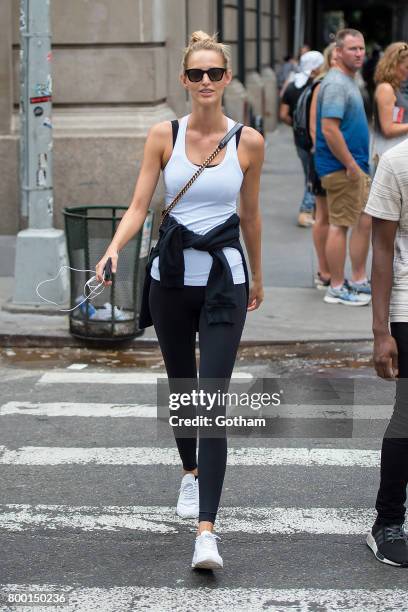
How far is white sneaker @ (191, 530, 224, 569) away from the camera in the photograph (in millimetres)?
4297

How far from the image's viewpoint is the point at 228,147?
14.9ft

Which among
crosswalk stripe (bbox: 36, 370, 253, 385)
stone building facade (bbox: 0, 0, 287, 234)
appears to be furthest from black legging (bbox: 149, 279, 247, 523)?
stone building facade (bbox: 0, 0, 287, 234)

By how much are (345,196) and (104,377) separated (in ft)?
9.26

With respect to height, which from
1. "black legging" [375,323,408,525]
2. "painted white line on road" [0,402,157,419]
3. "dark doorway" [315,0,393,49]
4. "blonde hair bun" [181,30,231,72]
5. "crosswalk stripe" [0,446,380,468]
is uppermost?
"dark doorway" [315,0,393,49]

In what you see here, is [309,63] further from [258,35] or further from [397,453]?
[258,35]

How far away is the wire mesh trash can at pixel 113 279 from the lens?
828cm

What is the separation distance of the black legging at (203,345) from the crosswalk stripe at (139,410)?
2.03 m

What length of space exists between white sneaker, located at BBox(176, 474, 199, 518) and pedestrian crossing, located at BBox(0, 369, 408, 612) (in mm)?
50

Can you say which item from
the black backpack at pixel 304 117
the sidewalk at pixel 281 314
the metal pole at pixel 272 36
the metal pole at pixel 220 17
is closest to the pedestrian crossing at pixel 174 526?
the sidewalk at pixel 281 314

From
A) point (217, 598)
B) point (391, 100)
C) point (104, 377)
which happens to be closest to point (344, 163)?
point (391, 100)

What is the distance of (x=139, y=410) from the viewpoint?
22.3ft

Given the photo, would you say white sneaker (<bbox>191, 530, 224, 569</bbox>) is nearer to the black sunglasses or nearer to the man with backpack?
the black sunglasses

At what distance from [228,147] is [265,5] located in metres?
24.0

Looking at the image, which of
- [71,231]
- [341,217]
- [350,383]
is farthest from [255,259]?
[341,217]
